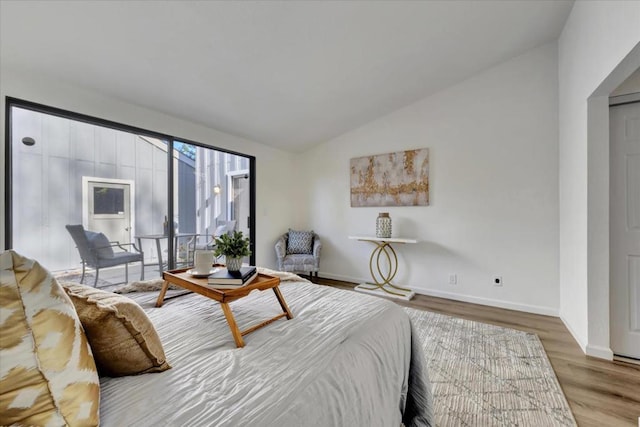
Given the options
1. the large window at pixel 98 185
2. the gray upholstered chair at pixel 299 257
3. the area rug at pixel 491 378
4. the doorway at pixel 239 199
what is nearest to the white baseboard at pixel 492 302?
the area rug at pixel 491 378

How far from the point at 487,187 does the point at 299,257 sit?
281cm

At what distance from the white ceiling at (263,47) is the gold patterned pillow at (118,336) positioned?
6.77ft

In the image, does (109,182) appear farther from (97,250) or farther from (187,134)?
(187,134)

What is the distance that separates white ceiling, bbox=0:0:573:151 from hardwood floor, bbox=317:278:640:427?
291cm

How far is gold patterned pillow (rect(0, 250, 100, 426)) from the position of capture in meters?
0.55

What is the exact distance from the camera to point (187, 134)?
3422 millimetres

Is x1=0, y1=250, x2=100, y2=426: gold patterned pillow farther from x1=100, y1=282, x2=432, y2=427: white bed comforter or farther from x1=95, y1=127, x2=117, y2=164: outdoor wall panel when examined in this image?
x1=95, y1=127, x2=117, y2=164: outdoor wall panel

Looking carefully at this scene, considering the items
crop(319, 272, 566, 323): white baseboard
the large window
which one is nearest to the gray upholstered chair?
the large window

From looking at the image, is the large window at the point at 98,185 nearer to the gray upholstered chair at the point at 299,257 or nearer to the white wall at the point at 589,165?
the gray upholstered chair at the point at 299,257

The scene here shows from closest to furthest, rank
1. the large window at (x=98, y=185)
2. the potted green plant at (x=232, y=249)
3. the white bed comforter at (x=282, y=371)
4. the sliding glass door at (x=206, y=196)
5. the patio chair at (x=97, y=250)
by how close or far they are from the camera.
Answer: the white bed comforter at (x=282, y=371) → the potted green plant at (x=232, y=249) → the large window at (x=98, y=185) → the patio chair at (x=97, y=250) → the sliding glass door at (x=206, y=196)

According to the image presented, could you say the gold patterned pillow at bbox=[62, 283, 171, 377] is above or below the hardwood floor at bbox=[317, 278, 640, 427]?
above

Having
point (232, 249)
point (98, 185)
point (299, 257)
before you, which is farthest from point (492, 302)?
point (98, 185)

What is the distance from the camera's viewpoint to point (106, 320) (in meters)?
0.83

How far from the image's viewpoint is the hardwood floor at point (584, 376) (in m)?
1.58
